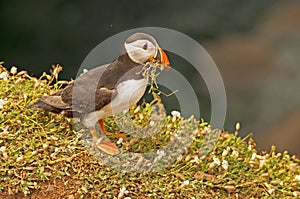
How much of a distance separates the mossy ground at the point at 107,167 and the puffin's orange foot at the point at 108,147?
0.09m

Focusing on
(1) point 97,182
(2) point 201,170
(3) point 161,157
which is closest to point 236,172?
(2) point 201,170

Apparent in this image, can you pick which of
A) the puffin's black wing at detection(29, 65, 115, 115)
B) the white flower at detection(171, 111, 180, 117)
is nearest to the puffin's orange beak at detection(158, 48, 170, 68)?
the puffin's black wing at detection(29, 65, 115, 115)

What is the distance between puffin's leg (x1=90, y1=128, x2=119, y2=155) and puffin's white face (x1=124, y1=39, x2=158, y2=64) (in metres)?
0.65

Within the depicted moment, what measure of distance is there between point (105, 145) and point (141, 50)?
0.82 m

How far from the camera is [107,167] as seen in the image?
460cm

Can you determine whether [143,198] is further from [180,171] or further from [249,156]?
[249,156]

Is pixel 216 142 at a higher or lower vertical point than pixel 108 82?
higher

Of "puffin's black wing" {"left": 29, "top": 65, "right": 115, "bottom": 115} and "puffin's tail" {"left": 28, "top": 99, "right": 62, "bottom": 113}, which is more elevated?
"puffin's black wing" {"left": 29, "top": 65, "right": 115, "bottom": 115}

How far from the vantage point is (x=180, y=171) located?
4.77m

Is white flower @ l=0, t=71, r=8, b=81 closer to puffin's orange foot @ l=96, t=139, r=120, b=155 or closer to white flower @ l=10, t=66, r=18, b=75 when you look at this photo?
white flower @ l=10, t=66, r=18, b=75

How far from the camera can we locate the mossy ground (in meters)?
4.42

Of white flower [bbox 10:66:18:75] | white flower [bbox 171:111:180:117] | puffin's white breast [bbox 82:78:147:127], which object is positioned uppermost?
white flower [bbox 171:111:180:117]

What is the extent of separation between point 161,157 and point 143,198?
0.43 m

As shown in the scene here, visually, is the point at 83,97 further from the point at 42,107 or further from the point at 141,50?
the point at 141,50
